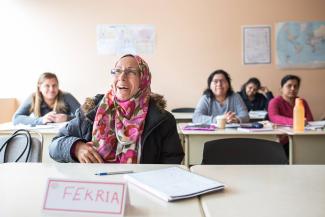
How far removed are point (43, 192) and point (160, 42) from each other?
412 cm

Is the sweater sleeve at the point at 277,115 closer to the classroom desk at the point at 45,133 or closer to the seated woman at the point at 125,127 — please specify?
the seated woman at the point at 125,127

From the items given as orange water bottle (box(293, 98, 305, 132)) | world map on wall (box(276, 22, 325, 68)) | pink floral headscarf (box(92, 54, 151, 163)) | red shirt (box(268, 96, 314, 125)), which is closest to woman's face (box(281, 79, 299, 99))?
red shirt (box(268, 96, 314, 125))

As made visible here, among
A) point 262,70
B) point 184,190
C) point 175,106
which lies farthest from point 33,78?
point 184,190

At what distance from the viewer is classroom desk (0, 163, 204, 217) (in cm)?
86

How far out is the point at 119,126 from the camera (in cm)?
160

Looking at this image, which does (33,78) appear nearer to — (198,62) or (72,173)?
(198,62)

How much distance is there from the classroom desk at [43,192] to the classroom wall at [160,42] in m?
3.66

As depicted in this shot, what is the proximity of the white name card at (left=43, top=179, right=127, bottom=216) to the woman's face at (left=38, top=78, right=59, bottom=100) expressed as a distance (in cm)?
256

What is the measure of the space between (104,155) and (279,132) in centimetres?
158

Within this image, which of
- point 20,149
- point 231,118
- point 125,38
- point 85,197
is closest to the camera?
point 85,197

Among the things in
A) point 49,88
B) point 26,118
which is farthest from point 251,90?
point 26,118

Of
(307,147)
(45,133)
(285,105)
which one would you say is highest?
(285,105)

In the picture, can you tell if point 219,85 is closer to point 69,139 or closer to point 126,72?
point 126,72

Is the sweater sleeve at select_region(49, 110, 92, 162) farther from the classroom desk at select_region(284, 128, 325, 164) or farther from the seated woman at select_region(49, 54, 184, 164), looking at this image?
→ the classroom desk at select_region(284, 128, 325, 164)
